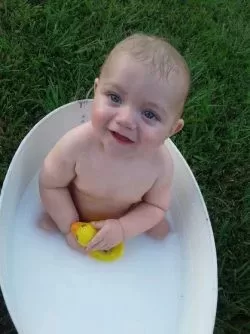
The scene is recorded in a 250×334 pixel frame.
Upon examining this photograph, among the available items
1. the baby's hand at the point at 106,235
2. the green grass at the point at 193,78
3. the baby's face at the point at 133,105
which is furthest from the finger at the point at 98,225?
the green grass at the point at 193,78

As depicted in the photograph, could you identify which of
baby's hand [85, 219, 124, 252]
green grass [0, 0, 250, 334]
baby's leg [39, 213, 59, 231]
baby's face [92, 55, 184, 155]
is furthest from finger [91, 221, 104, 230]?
green grass [0, 0, 250, 334]

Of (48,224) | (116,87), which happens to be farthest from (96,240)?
(116,87)

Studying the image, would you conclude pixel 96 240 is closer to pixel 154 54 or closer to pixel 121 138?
pixel 121 138

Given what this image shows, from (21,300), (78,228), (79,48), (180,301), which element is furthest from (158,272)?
(79,48)

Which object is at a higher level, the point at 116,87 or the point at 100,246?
the point at 116,87

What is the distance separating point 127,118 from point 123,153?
125 millimetres

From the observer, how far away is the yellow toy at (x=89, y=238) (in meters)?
1.58

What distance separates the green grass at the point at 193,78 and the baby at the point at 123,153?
0.83ft

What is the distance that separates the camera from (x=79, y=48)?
2080mm

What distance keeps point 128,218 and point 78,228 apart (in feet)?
0.40

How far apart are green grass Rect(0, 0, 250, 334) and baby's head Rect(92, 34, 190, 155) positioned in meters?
0.50

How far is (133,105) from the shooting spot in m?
1.38

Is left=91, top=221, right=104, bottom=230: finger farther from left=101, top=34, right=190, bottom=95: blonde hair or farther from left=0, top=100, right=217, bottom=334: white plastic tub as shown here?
left=101, top=34, right=190, bottom=95: blonde hair

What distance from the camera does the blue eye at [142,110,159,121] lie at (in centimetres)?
140
